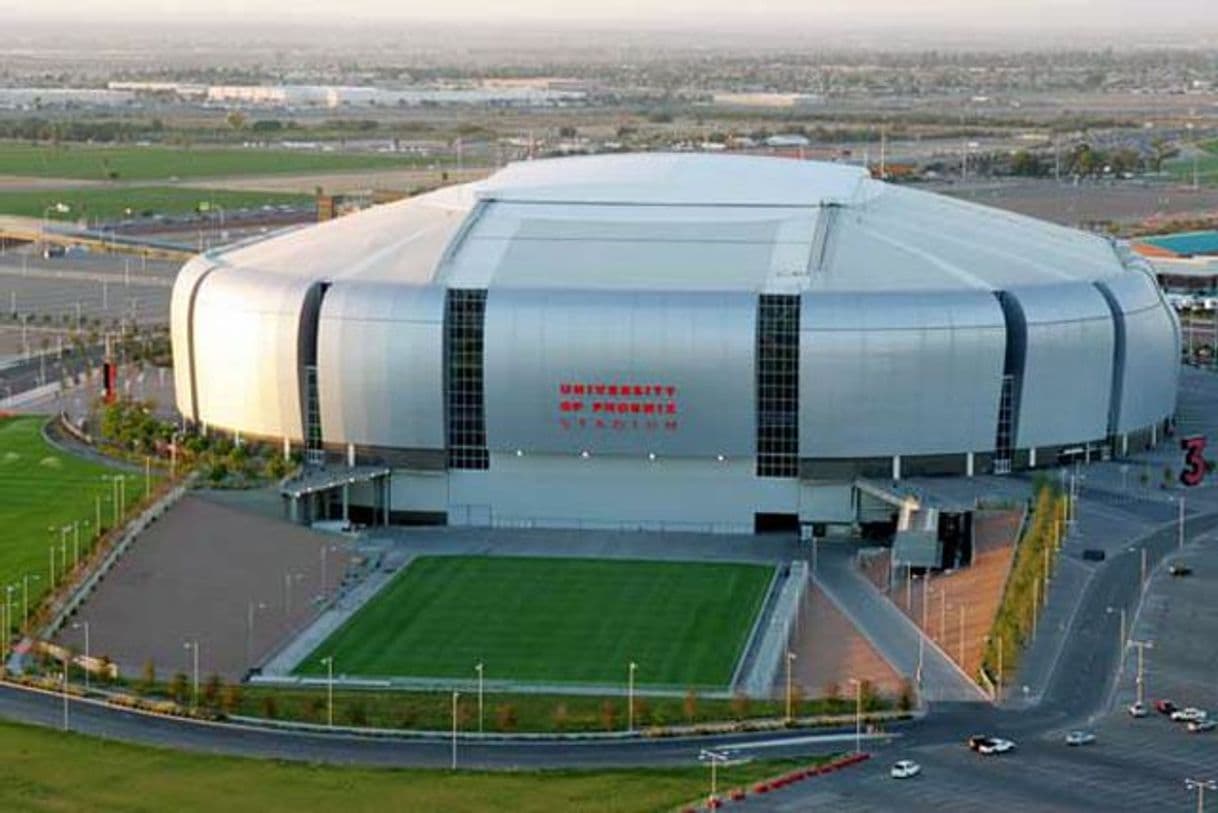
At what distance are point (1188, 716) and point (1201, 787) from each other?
6.42 metres

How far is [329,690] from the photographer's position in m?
61.1

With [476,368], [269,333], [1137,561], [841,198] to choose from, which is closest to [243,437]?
[269,333]

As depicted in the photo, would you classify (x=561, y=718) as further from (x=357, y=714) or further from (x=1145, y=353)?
(x=1145, y=353)

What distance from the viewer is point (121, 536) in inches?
2943

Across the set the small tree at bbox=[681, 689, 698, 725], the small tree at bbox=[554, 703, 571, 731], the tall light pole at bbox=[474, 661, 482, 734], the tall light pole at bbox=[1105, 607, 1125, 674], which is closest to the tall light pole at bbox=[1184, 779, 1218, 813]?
the tall light pole at bbox=[1105, 607, 1125, 674]

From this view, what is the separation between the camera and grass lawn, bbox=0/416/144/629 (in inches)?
2869

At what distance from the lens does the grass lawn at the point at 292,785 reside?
52.2 m

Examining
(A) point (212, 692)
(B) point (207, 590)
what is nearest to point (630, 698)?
(A) point (212, 692)

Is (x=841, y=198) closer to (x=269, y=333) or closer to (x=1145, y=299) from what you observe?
(x=1145, y=299)

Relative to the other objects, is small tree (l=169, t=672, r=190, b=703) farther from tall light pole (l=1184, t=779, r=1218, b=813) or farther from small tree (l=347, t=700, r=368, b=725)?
tall light pole (l=1184, t=779, r=1218, b=813)

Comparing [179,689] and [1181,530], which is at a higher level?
[179,689]

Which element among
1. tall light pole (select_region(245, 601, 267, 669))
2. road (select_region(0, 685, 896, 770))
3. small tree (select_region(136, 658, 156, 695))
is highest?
small tree (select_region(136, 658, 156, 695))

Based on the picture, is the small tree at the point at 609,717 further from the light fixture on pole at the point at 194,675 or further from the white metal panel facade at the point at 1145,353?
the white metal panel facade at the point at 1145,353

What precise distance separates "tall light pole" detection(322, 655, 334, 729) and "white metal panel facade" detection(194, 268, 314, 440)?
74.5ft
